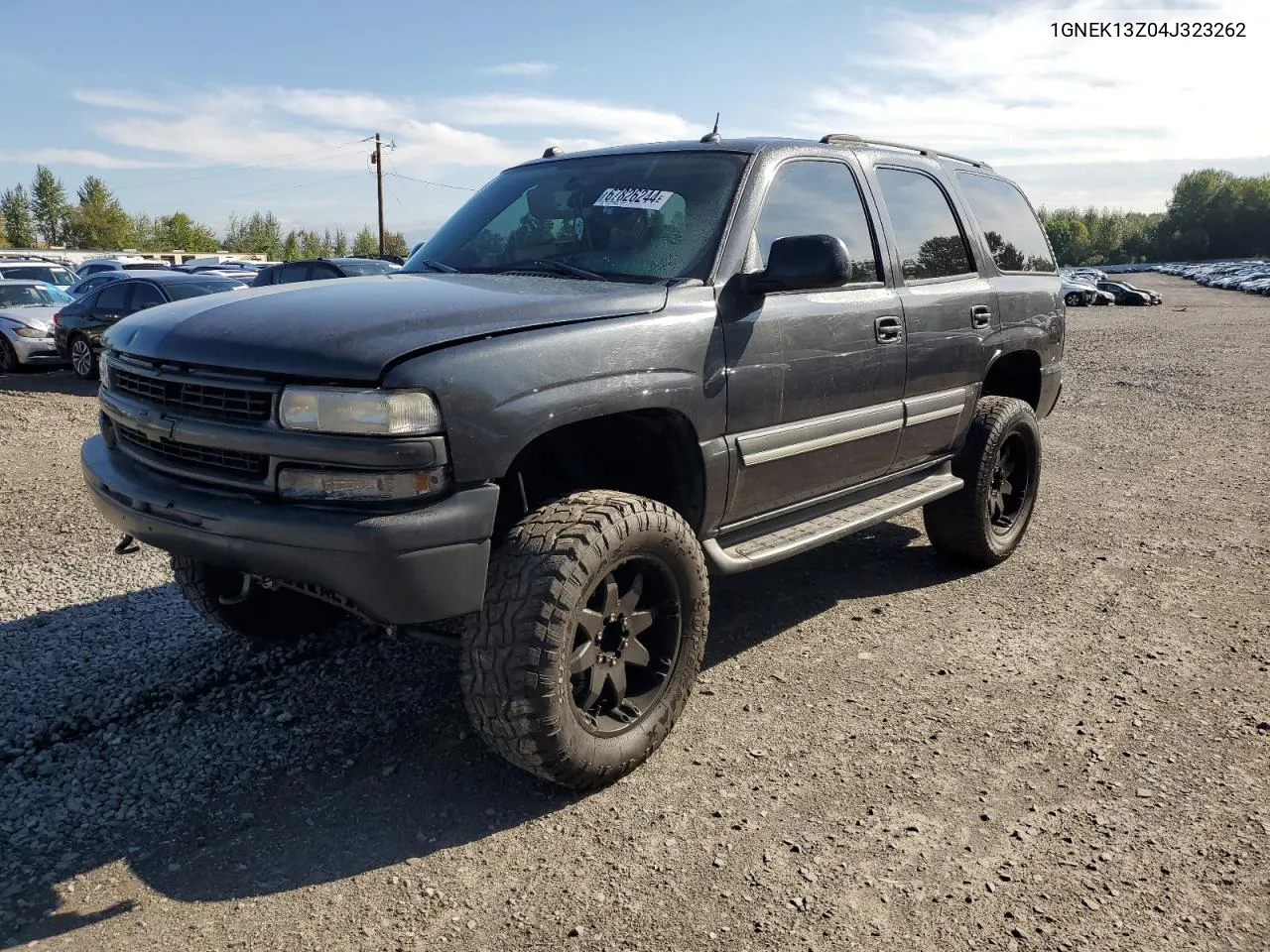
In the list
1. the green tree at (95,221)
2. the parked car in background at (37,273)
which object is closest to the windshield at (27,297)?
the parked car in background at (37,273)

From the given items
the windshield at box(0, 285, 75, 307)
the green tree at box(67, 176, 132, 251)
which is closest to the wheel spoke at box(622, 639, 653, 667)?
the windshield at box(0, 285, 75, 307)

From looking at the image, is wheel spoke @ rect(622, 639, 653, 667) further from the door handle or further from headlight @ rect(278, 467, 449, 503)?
the door handle

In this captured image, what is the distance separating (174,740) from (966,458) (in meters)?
3.74

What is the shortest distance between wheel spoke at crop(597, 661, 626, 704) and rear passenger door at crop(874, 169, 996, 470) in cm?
188

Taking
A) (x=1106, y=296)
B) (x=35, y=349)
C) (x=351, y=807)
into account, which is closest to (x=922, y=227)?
(x=351, y=807)

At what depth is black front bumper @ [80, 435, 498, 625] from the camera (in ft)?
8.27

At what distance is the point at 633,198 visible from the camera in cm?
375

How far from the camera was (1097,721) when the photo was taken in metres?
3.54

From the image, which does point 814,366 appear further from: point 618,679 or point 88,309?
point 88,309

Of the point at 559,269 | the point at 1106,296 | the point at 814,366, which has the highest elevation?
the point at 559,269

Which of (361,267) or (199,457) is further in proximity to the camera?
(361,267)

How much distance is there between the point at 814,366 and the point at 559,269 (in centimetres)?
101

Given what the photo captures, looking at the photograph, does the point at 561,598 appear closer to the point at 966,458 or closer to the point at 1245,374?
the point at 966,458

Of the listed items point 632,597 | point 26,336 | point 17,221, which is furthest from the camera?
point 17,221
